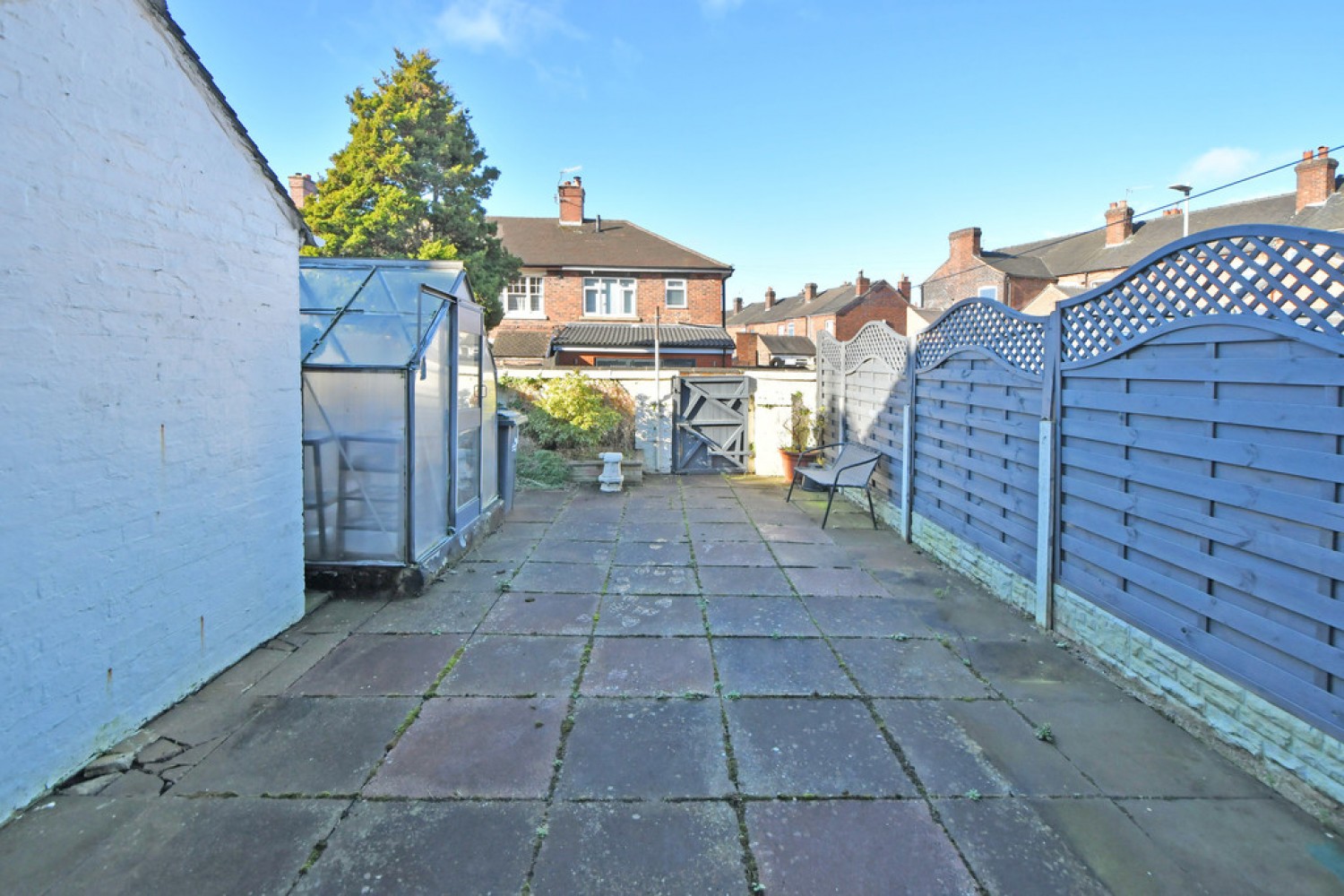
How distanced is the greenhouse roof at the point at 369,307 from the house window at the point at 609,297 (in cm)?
1703

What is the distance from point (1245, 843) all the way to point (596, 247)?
2369cm

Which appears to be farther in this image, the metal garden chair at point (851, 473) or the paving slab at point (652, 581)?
the metal garden chair at point (851, 473)

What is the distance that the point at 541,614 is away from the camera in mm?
4840

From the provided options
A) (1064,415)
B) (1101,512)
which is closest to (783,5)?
(1064,415)

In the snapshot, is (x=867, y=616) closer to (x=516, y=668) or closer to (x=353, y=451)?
(x=516, y=668)

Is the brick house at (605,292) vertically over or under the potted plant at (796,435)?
over

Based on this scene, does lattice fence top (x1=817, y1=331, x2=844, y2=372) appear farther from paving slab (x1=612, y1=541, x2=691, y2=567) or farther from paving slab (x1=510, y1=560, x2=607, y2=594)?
paving slab (x1=510, y1=560, x2=607, y2=594)

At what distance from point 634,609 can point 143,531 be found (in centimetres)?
299

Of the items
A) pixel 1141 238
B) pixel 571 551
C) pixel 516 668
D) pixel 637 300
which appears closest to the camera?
pixel 516 668

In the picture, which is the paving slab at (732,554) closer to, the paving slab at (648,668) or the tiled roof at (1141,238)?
the paving slab at (648,668)

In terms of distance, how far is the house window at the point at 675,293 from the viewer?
23.0 m

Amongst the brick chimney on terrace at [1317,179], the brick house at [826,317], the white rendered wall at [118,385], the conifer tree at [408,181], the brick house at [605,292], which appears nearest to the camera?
the white rendered wall at [118,385]

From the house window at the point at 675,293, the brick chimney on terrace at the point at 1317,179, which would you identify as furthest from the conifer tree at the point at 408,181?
the brick chimney on terrace at the point at 1317,179

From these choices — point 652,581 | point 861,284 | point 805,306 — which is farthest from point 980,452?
point 805,306
